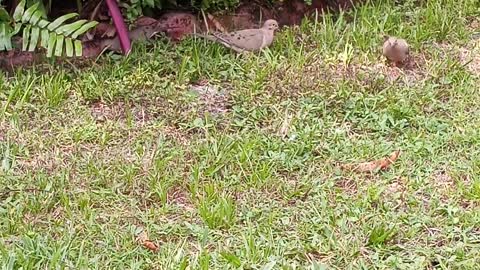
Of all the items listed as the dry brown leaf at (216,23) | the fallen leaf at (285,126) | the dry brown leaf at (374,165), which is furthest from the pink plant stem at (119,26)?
the dry brown leaf at (374,165)

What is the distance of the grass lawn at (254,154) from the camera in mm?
2461

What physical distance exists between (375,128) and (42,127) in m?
1.46

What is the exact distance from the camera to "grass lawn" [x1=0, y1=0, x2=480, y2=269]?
8.07ft

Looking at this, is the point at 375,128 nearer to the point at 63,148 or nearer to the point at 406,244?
the point at 406,244

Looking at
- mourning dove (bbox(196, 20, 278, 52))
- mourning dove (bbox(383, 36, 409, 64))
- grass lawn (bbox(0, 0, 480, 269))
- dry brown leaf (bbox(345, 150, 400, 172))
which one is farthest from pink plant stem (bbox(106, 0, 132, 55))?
dry brown leaf (bbox(345, 150, 400, 172))

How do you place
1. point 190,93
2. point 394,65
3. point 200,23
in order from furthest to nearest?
point 200,23 < point 394,65 < point 190,93

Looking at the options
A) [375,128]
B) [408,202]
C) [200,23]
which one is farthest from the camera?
[200,23]

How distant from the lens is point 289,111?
3352mm

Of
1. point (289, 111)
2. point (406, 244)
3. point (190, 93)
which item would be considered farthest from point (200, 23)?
point (406, 244)

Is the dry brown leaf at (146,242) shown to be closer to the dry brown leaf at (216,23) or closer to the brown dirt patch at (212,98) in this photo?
the brown dirt patch at (212,98)

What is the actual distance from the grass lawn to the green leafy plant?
0.15 m

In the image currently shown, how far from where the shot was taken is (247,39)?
152 inches

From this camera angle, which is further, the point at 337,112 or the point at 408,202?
the point at 337,112

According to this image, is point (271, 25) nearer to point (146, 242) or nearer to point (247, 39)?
point (247, 39)
